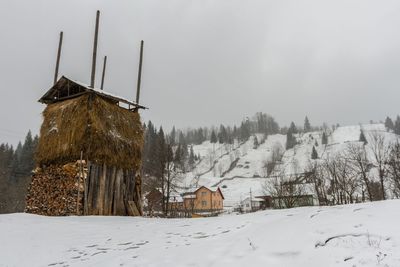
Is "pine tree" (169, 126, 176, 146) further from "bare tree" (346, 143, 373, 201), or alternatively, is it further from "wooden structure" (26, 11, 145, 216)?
"bare tree" (346, 143, 373, 201)

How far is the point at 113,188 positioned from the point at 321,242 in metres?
11.7

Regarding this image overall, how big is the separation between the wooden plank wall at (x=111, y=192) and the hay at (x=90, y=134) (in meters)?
0.44

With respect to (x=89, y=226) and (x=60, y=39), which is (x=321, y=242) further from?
(x=60, y=39)

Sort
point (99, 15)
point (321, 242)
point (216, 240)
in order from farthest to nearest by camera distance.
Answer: point (99, 15) → point (216, 240) → point (321, 242)

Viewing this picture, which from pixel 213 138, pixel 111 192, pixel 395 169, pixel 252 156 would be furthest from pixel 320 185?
pixel 213 138

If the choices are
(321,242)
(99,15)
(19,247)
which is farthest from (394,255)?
(99,15)

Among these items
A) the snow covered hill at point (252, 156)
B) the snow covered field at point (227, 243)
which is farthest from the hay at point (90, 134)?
the snow covered hill at point (252, 156)

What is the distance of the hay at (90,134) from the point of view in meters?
14.1

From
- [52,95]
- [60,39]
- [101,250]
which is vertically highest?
[60,39]

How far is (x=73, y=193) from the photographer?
1363cm

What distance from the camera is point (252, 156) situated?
132750 mm

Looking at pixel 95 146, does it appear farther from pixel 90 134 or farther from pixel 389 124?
pixel 389 124

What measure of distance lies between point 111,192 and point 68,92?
5859mm

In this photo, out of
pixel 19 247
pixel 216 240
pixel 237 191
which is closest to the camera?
pixel 216 240
